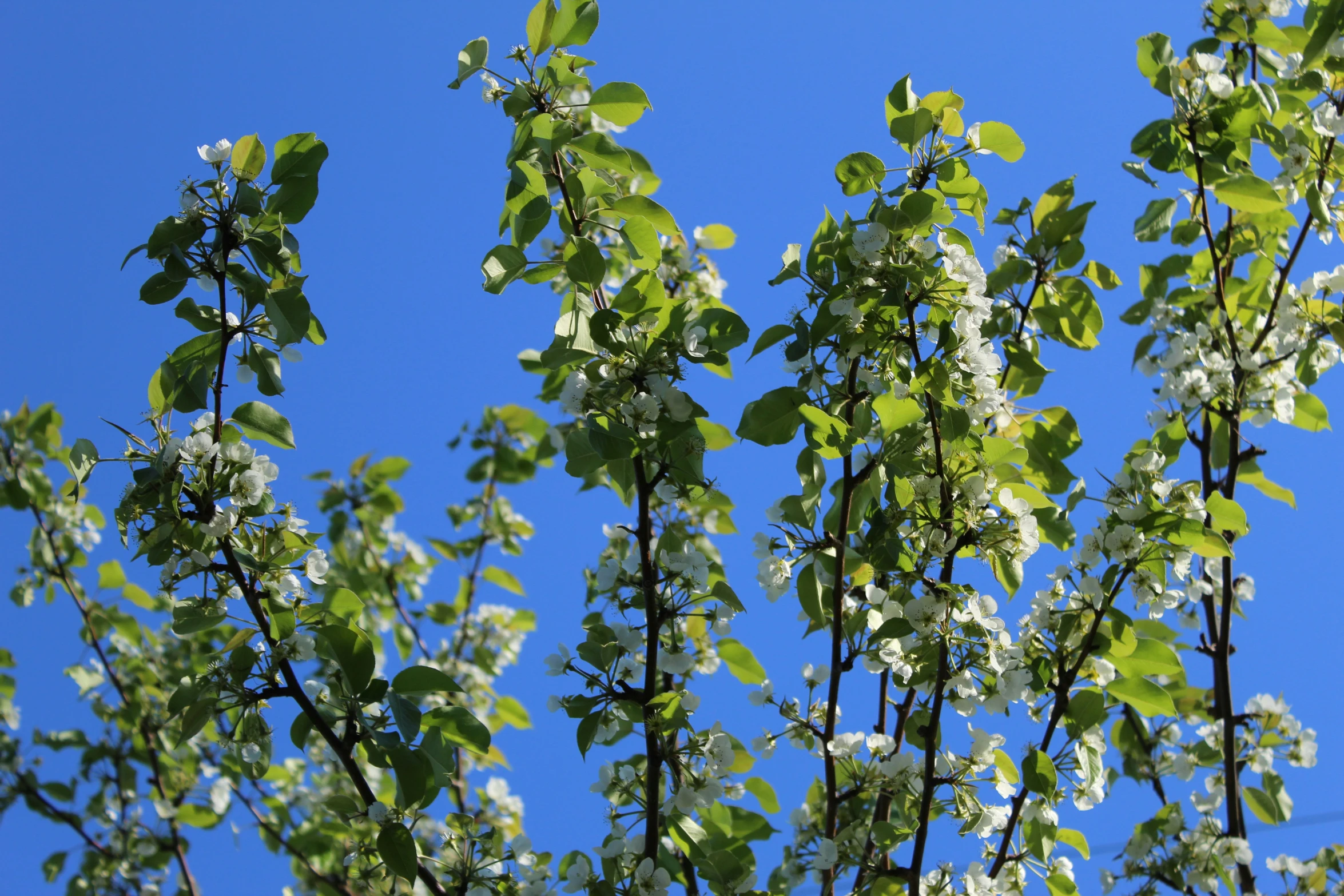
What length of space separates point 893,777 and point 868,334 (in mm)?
815

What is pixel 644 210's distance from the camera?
172 cm

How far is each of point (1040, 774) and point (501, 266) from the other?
1248 millimetres

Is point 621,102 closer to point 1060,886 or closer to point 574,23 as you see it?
point 574,23

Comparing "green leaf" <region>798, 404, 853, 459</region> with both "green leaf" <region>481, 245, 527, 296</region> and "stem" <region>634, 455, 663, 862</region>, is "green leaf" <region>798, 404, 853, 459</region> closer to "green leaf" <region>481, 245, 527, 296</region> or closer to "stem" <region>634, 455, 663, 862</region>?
"stem" <region>634, 455, 663, 862</region>

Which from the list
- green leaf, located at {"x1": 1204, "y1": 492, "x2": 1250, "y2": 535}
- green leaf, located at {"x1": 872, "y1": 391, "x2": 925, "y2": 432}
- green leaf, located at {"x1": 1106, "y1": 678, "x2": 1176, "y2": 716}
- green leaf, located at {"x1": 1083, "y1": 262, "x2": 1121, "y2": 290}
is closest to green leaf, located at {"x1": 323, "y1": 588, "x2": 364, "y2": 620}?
green leaf, located at {"x1": 872, "y1": 391, "x2": 925, "y2": 432}

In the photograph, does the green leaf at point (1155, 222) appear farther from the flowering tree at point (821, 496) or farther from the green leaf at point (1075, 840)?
the green leaf at point (1075, 840)

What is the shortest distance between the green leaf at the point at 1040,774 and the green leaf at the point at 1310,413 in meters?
1.32

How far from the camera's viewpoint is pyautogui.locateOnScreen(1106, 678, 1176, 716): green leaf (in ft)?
5.61

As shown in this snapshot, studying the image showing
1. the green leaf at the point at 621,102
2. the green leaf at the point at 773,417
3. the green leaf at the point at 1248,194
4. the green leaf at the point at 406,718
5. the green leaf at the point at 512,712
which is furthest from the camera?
the green leaf at the point at 512,712

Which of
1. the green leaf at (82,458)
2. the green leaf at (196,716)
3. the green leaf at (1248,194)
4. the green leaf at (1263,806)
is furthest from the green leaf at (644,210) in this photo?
the green leaf at (1263,806)

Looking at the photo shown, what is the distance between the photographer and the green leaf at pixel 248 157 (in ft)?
5.51

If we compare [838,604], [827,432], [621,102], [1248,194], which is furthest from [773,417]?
[1248,194]

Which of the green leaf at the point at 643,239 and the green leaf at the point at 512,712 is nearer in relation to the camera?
the green leaf at the point at 643,239

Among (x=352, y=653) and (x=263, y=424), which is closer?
(x=352, y=653)
